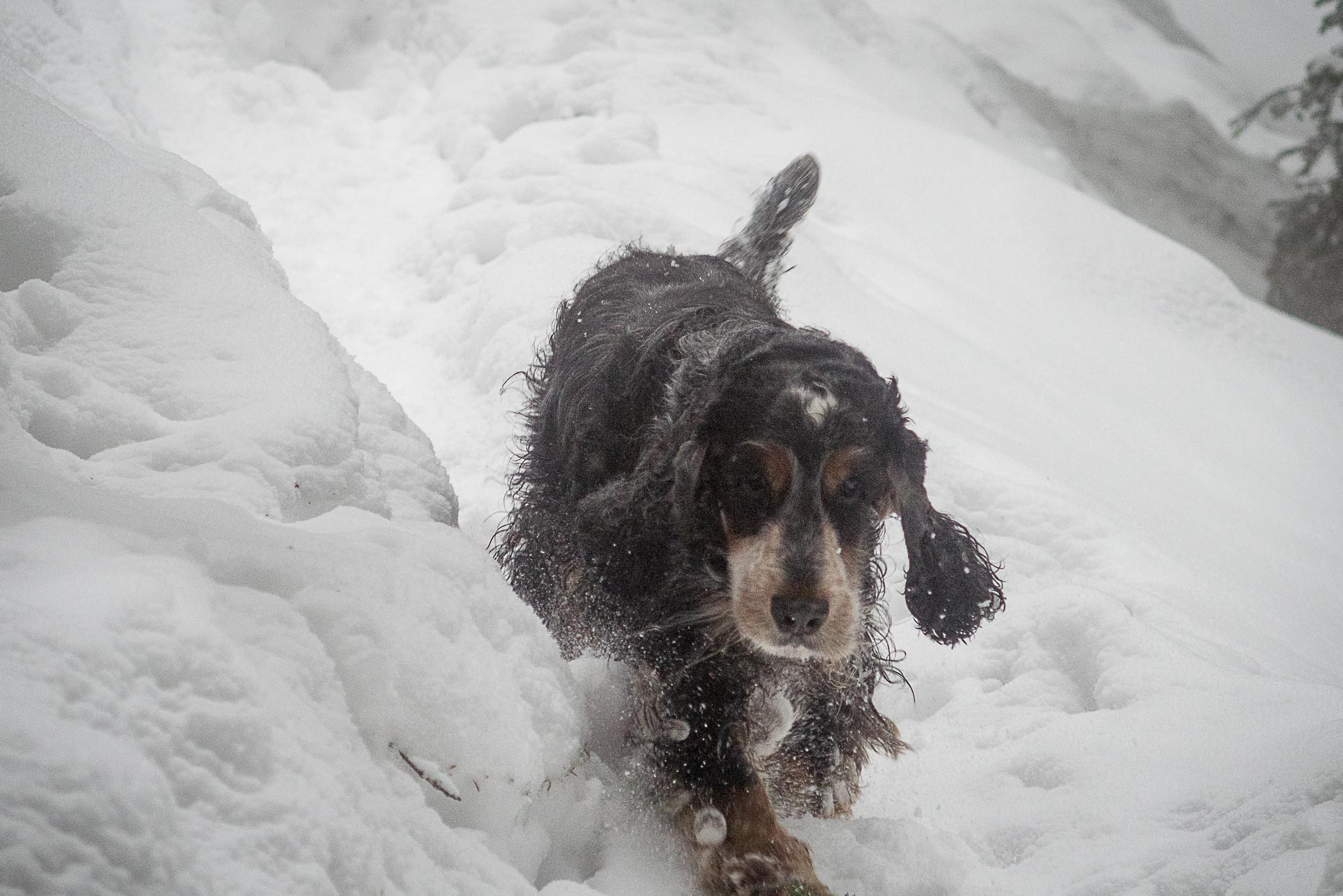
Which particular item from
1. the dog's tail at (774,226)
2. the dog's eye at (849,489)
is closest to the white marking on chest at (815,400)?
the dog's eye at (849,489)

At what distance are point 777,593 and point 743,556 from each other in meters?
0.16

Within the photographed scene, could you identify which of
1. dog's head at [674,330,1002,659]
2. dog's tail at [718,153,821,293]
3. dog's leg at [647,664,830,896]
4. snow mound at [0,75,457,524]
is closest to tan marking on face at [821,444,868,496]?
dog's head at [674,330,1002,659]

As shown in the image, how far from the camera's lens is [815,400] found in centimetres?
190

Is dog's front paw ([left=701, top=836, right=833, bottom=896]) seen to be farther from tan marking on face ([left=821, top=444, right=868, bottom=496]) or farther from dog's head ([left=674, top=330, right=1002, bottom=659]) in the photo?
tan marking on face ([left=821, top=444, right=868, bottom=496])

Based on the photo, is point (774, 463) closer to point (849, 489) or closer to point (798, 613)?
point (849, 489)

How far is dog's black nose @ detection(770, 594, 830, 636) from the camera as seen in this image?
1719 millimetres

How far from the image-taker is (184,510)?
1.35 m

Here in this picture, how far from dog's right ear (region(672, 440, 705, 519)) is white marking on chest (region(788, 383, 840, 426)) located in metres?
0.25

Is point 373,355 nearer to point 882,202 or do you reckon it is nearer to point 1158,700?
point 1158,700

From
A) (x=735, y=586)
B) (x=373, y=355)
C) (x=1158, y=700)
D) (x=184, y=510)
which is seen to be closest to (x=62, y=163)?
(x=184, y=510)

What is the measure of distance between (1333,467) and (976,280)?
250cm

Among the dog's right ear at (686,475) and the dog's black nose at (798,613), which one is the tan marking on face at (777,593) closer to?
the dog's black nose at (798,613)

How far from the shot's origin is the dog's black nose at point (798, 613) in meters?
1.72

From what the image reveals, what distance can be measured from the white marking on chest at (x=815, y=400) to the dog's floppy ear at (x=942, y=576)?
0.32 meters
